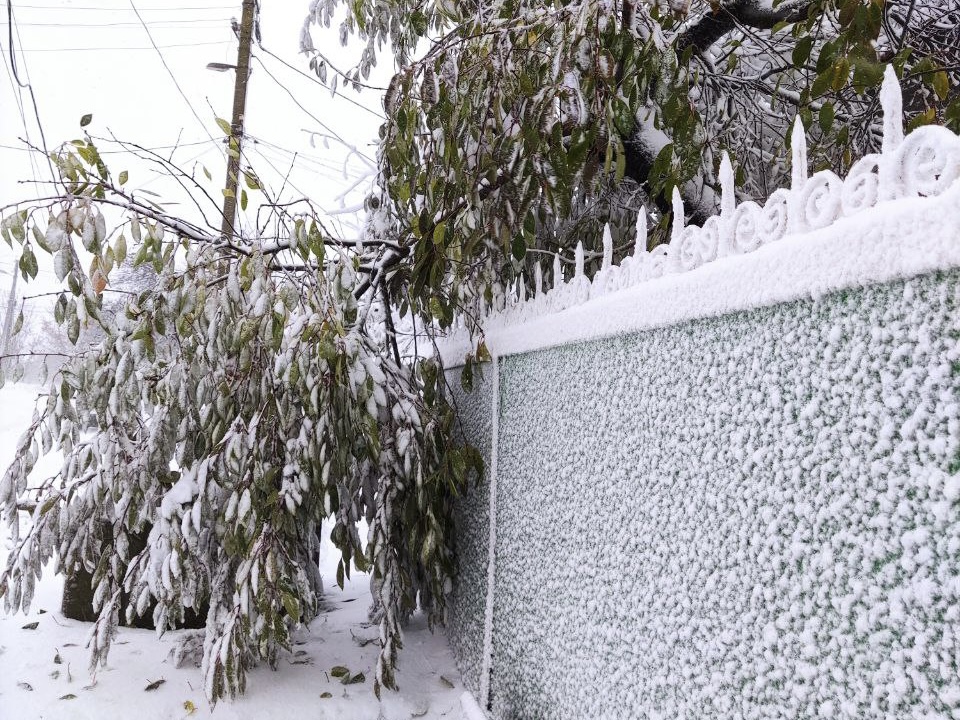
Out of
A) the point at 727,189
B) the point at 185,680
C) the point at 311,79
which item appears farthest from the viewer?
the point at 311,79

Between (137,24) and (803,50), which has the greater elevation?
(137,24)

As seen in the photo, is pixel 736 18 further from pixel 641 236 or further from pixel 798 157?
pixel 798 157

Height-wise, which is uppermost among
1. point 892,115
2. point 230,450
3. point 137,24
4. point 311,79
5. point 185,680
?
point 137,24

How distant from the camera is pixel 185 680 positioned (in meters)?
2.80

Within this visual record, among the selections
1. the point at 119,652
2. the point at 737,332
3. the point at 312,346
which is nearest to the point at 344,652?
the point at 119,652

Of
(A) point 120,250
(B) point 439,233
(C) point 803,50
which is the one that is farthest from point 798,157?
(A) point 120,250

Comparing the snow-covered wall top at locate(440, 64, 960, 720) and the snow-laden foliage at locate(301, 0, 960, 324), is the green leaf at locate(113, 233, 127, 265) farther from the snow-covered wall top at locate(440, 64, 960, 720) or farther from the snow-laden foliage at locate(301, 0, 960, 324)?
the snow-covered wall top at locate(440, 64, 960, 720)

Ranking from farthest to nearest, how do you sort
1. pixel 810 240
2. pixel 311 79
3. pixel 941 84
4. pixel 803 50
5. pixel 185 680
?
1. pixel 311 79
2. pixel 185 680
3. pixel 941 84
4. pixel 803 50
5. pixel 810 240

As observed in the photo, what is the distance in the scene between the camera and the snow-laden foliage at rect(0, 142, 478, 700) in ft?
7.59

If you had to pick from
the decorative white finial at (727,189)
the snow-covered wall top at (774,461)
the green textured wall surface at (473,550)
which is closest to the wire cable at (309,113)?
the green textured wall surface at (473,550)

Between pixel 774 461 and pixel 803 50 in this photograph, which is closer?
pixel 774 461

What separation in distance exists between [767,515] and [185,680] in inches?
106

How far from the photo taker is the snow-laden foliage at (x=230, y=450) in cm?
231

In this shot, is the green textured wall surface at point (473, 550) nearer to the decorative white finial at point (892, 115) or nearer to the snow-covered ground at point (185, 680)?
the snow-covered ground at point (185, 680)
